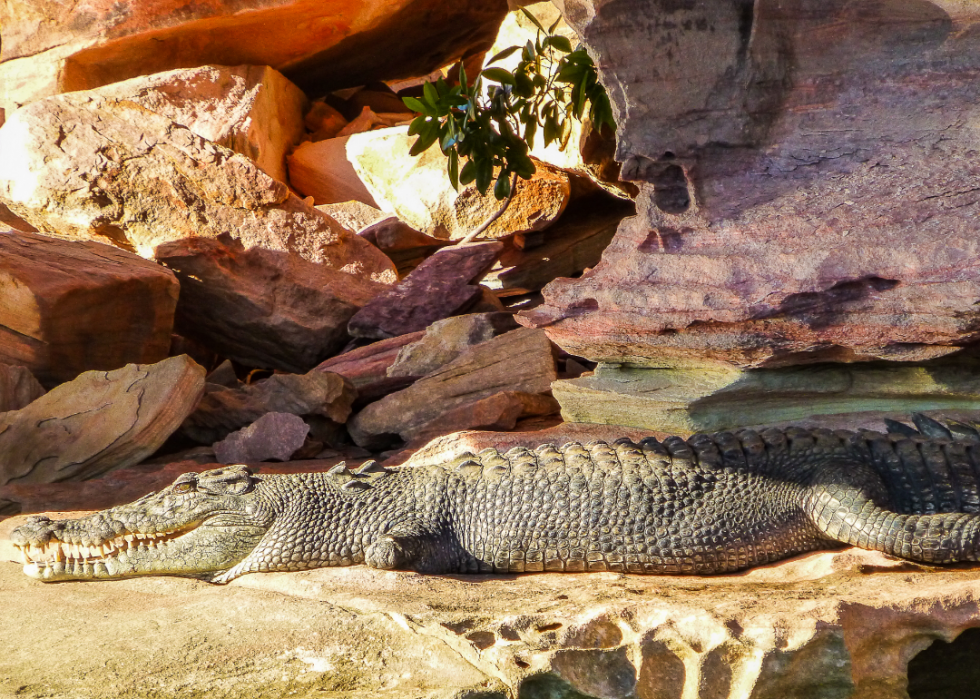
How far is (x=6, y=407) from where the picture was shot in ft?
17.9

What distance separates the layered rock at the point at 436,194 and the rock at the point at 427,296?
1.93 feet

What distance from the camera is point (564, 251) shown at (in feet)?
25.2

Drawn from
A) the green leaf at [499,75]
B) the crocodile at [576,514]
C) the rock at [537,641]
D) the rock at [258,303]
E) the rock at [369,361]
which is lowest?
the rock at [537,641]

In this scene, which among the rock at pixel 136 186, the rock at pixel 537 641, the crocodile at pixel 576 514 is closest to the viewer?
the rock at pixel 537 641

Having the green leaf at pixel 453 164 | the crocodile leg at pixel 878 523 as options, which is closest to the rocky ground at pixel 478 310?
the crocodile leg at pixel 878 523

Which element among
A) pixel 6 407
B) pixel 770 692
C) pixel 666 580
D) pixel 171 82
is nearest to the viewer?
pixel 770 692

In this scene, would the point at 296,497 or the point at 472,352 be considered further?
the point at 472,352

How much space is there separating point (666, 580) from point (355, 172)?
19.4 feet

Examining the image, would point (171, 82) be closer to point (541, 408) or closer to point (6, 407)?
point (6, 407)

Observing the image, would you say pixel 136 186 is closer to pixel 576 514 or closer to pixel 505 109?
→ pixel 505 109

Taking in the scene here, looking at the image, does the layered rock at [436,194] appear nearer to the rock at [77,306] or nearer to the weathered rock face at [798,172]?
the rock at [77,306]

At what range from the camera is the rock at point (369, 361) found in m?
6.06

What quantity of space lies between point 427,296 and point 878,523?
3847 mm

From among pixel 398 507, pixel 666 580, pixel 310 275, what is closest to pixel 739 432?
pixel 666 580
